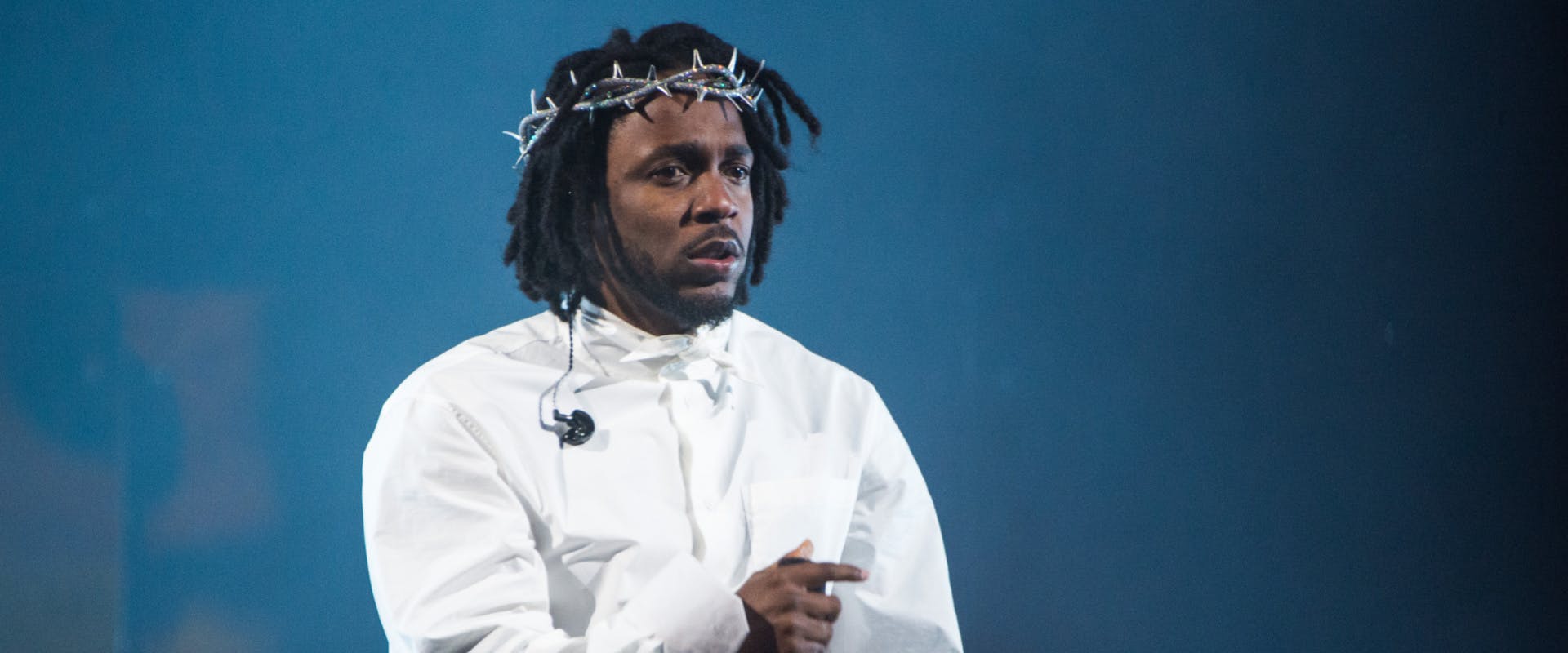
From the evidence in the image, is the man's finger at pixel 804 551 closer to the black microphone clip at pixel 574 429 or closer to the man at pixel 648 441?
the man at pixel 648 441

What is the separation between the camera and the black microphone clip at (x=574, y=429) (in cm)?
148

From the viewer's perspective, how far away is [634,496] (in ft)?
4.85

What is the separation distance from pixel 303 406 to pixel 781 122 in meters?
0.77

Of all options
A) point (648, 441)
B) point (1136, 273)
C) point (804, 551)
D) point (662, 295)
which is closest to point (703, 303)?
point (662, 295)

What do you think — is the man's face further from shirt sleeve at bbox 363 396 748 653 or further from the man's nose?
shirt sleeve at bbox 363 396 748 653

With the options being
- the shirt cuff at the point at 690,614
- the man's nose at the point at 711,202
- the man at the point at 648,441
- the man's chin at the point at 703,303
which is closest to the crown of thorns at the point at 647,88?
the man at the point at 648,441

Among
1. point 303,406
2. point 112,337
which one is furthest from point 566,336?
point 112,337

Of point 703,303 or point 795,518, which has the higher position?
point 703,303

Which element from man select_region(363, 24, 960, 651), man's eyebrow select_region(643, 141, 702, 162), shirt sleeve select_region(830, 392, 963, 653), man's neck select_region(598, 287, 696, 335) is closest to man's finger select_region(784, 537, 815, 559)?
man select_region(363, 24, 960, 651)

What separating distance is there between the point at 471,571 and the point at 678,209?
448 millimetres

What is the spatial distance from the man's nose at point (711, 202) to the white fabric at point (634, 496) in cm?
16

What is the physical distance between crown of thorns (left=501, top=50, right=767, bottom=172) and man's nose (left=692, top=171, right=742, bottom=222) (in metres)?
0.11

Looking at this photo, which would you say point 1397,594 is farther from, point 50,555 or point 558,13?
point 50,555

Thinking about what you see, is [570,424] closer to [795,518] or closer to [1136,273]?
[795,518]
